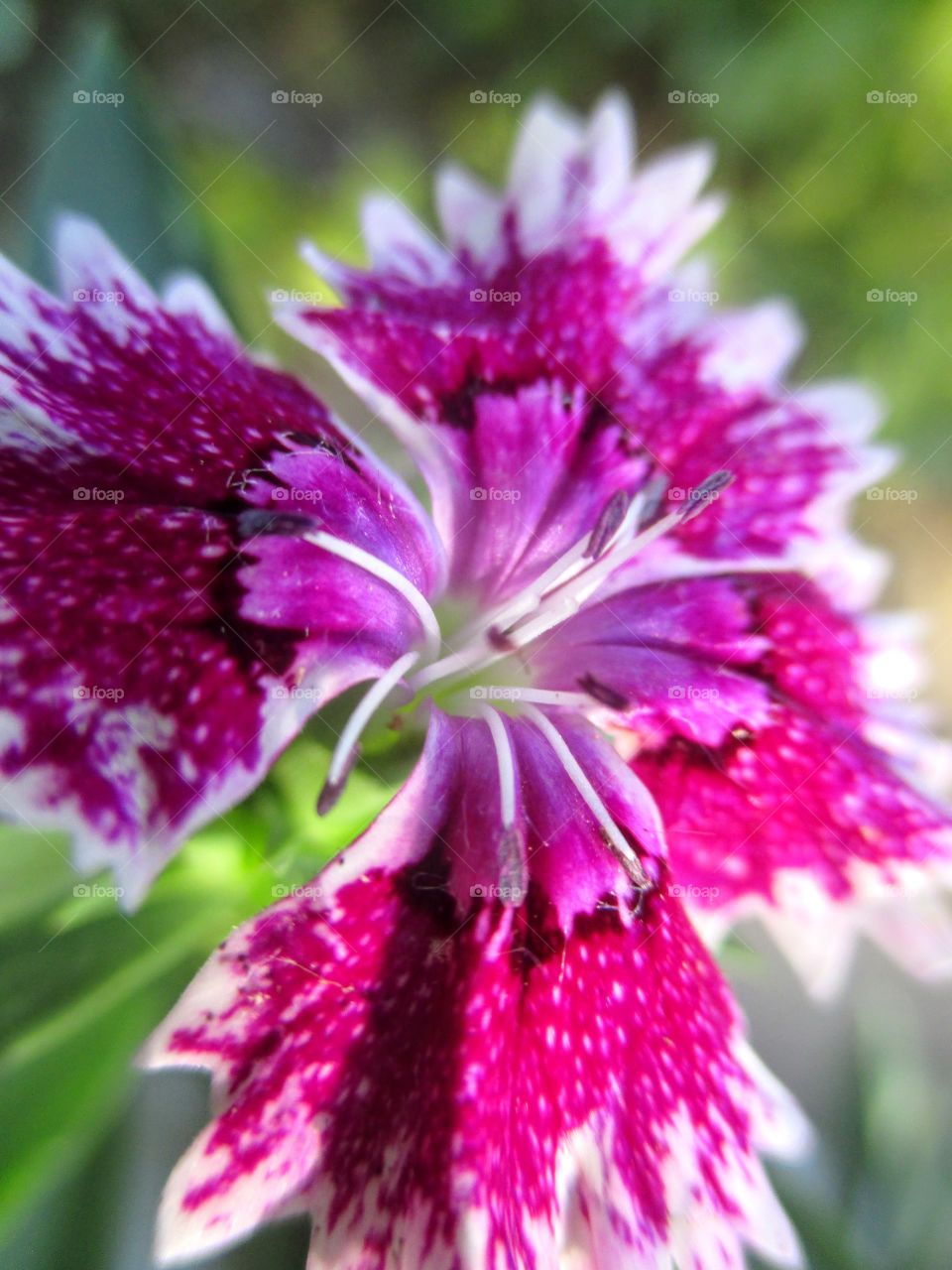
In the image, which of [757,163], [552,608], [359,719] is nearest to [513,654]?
[552,608]

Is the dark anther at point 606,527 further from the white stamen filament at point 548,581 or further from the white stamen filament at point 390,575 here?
the white stamen filament at point 390,575

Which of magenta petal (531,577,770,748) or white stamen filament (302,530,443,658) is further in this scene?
magenta petal (531,577,770,748)

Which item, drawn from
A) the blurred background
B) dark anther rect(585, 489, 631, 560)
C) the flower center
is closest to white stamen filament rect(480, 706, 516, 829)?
the flower center

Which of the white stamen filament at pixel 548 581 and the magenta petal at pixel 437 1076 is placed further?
the white stamen filament at pixel 548 581

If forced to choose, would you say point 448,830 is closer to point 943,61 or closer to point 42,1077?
point 42,1077

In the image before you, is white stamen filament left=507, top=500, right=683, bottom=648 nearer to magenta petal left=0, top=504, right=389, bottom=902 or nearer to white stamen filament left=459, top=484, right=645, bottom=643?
white stamen filament left=459, top=484, right=645, bottom=643

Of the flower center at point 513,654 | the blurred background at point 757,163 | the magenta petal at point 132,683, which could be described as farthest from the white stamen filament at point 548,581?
the blurred background at point 757,163
